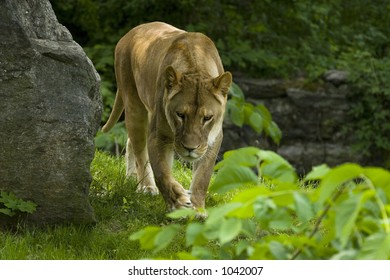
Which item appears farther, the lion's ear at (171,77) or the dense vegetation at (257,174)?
the lion's ear at (171,77)

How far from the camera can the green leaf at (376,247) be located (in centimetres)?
247

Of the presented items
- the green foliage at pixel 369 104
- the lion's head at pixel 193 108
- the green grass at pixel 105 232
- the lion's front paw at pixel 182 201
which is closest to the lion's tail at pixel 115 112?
the green grass at pixel 105 232

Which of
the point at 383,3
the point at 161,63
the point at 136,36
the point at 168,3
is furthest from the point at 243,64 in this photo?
the point at 161,63

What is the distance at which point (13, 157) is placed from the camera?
5.49 m

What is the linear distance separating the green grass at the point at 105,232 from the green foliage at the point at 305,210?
2.10 m

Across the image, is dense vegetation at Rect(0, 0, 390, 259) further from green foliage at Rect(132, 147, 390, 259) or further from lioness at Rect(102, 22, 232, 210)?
lioness at Rect(102, 22, 232, 210)

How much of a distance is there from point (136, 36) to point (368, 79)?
19.0ft

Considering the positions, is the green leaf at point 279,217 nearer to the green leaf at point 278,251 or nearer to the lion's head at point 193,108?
the green leaf at point 278,251

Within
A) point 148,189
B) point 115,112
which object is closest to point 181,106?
point 148,189

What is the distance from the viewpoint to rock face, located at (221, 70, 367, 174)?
12.5 metres

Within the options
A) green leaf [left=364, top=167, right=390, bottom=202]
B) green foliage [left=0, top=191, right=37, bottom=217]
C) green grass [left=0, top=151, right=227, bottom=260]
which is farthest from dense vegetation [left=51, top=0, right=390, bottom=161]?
green leaf [left=364, top=167, right=390, bottom=202]

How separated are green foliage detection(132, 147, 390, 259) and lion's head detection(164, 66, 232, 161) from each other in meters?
3.17

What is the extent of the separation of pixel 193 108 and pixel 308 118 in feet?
22.0
